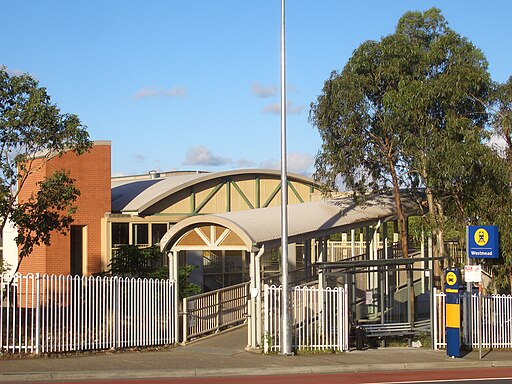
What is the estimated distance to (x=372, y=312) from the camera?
88.8 feet

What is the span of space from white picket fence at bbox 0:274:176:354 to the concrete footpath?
0.40m

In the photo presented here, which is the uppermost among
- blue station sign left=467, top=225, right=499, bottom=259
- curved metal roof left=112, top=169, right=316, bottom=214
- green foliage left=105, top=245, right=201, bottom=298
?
curved metal roof left=112, top=169, right=316, bottom=214

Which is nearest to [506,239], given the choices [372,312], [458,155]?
[458,155]

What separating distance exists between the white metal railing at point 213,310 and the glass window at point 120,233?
25.4 ft

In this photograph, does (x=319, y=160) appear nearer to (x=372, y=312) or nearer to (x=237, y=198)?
(x=372, y=312)

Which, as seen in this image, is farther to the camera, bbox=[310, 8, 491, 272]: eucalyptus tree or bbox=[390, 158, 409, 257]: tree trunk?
bbox=[390, 158, 409, 257]: tree trunk

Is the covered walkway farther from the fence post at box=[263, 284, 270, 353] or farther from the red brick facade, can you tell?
the red brick facade

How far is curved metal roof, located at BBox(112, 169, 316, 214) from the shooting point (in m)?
32.0

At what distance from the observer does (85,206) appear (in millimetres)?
31281

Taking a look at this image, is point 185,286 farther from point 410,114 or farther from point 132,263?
point 410,114

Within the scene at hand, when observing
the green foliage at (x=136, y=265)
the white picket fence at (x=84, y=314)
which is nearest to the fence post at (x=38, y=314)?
the white picket fence at (x=84, y=314)

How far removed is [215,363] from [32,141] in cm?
731

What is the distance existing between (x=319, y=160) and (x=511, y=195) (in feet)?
20.0

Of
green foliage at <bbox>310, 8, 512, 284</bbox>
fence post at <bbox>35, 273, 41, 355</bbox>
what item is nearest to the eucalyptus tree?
green foliage at <bbox>310, 8, 512, 284</bbox>
